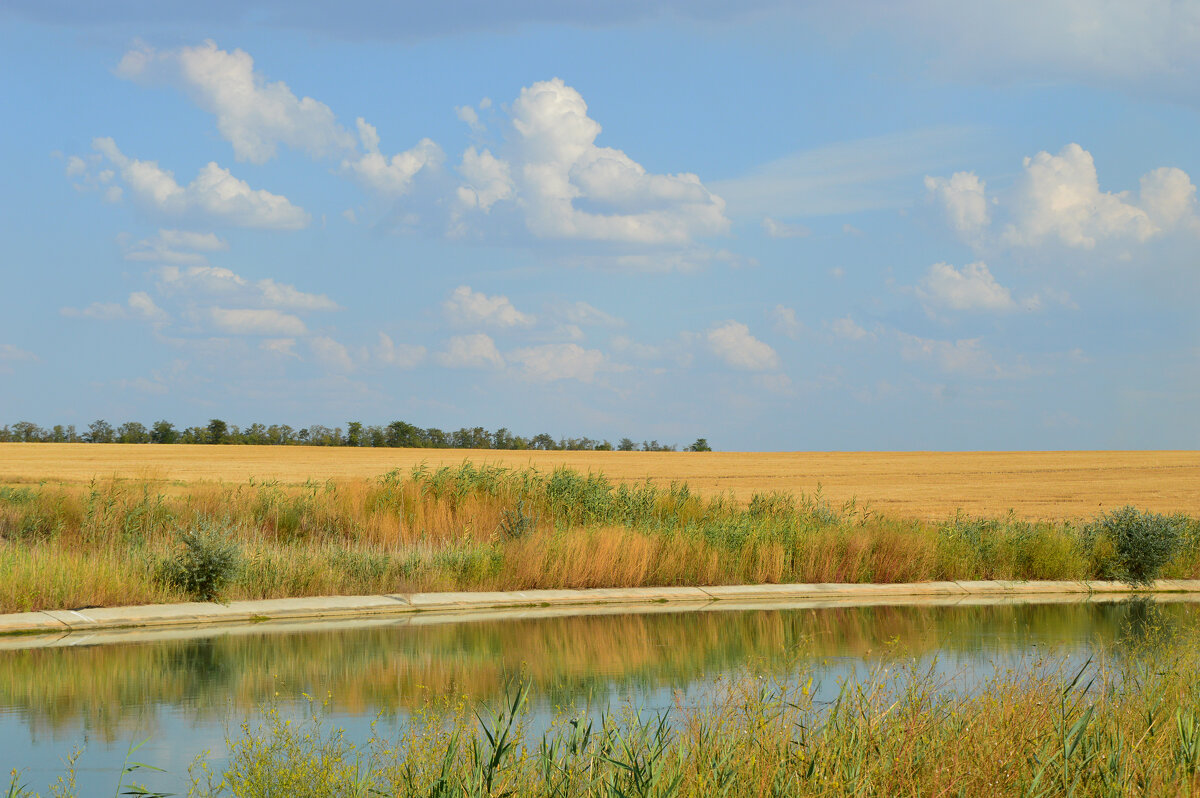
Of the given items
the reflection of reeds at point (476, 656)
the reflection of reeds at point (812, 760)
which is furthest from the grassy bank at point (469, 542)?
the reflection of reeds at point (812, 760)

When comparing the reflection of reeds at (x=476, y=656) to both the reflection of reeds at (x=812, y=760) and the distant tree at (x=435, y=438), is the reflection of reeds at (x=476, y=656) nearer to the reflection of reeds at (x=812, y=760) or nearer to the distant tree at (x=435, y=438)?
the reflection of reeds at (x=812, y=760)

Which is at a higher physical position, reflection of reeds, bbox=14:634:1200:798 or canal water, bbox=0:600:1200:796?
reflection of reeds, bbox=14:634:1200:798

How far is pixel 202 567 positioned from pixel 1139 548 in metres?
14.7

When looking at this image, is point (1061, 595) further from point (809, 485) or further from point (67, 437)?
point (67, 437)

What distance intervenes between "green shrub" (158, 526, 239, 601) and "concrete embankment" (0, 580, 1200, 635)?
0.53 m

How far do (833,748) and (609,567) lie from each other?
10800 mm

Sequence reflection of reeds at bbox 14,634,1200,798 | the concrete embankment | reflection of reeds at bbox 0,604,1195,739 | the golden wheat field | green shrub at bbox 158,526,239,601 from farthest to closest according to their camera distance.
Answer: the golden wheat field < green shrub at bbox 158,526,239,601 < the concrete embankment < reflection of reeds at bbox 0,604,1195,739 < reflection of reeds at bbox 14,634,1200,798

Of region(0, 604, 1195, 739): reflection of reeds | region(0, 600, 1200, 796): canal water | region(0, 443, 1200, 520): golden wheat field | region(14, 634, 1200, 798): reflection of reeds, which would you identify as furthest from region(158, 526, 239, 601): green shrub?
region(0, 443, 1200, 520): golden wheat field

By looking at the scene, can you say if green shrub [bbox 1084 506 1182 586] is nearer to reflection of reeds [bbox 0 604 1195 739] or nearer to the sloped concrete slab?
reflection of reeds [bbox 0 604 1195 739]

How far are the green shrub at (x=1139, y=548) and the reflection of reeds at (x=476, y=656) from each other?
156 inches

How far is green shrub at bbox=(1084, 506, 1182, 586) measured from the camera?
60.3 ft

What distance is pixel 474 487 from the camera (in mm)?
20938

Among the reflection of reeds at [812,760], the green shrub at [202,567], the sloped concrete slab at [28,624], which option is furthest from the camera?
the green shrub at [202,567]

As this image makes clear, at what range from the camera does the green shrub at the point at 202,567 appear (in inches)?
585
